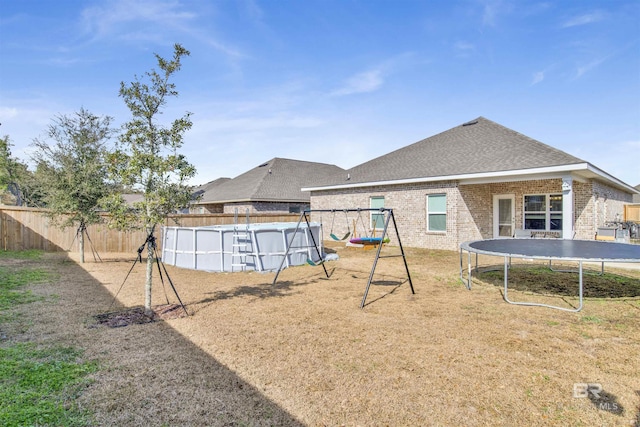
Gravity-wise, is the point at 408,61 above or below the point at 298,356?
above

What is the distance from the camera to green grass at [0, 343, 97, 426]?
7.98ft

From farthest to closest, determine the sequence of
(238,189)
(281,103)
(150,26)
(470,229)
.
Answer: (238,189)
(281,103)
(470,229)
(150,26)

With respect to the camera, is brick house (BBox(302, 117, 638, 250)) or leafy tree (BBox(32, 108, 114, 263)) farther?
brick house (BBox(302, 117, 638, 250))

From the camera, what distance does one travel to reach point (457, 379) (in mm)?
3059

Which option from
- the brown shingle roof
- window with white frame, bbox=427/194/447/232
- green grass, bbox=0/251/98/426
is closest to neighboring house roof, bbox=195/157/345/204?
the brown shingle roof

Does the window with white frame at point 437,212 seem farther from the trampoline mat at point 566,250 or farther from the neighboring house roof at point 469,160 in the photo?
the trampoline mat at point 566,250

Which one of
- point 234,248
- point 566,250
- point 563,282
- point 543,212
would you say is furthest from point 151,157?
point 543,212

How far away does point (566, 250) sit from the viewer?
6.67 m

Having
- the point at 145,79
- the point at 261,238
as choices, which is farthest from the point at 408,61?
the point at 145,79

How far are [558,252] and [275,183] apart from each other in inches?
650

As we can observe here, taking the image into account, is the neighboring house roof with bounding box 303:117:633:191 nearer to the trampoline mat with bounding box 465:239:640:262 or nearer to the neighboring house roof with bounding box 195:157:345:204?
the trampoline mat with bounding box 465:239:640:262

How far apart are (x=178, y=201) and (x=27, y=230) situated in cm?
1200

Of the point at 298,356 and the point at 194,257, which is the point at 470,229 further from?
the point at 298,356

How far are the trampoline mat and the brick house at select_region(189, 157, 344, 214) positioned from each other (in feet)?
44.5
